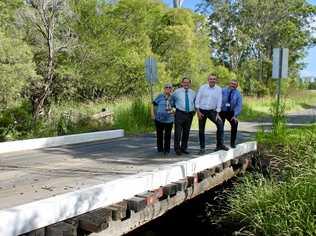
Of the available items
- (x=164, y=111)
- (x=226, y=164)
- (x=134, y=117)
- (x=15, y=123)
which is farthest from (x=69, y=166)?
(x=134, y=117)

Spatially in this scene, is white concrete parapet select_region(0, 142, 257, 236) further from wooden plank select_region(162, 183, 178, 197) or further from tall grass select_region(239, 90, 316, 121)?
tall grass select_region(239, 90, 316, 121)

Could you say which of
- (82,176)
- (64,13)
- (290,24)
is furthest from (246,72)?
(82,176)

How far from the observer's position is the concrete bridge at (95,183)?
224 inches

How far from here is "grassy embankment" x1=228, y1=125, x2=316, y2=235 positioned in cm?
724

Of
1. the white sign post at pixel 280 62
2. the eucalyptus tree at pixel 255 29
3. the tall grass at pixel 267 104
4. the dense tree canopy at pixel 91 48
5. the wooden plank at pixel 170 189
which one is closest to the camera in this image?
the wooden plank at pixel 170 189

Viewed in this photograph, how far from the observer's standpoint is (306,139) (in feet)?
37.4

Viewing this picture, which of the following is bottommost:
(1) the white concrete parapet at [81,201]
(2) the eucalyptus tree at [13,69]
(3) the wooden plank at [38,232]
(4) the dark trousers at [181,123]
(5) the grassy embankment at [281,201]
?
(5) the grassy embankment at [281,201]

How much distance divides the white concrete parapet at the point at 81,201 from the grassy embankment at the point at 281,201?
3.69 ft

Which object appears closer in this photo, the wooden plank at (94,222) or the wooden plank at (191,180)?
the wooden plank at (94,222)

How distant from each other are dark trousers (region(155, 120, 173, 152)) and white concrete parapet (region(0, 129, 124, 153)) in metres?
3.36

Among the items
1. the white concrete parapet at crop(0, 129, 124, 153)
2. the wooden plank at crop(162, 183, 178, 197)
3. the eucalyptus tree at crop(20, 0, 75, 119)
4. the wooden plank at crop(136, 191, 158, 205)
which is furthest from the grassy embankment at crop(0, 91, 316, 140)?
the wooden plank at crop(136, 191, 158, 205)

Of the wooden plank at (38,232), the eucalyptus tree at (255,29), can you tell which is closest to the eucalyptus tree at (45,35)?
the wooden plank at (38,232)

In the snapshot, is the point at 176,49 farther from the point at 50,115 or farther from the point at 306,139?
the point at 306,139

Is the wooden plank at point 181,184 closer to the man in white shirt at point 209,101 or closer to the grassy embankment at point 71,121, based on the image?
the man in white shirt at point 209,101
